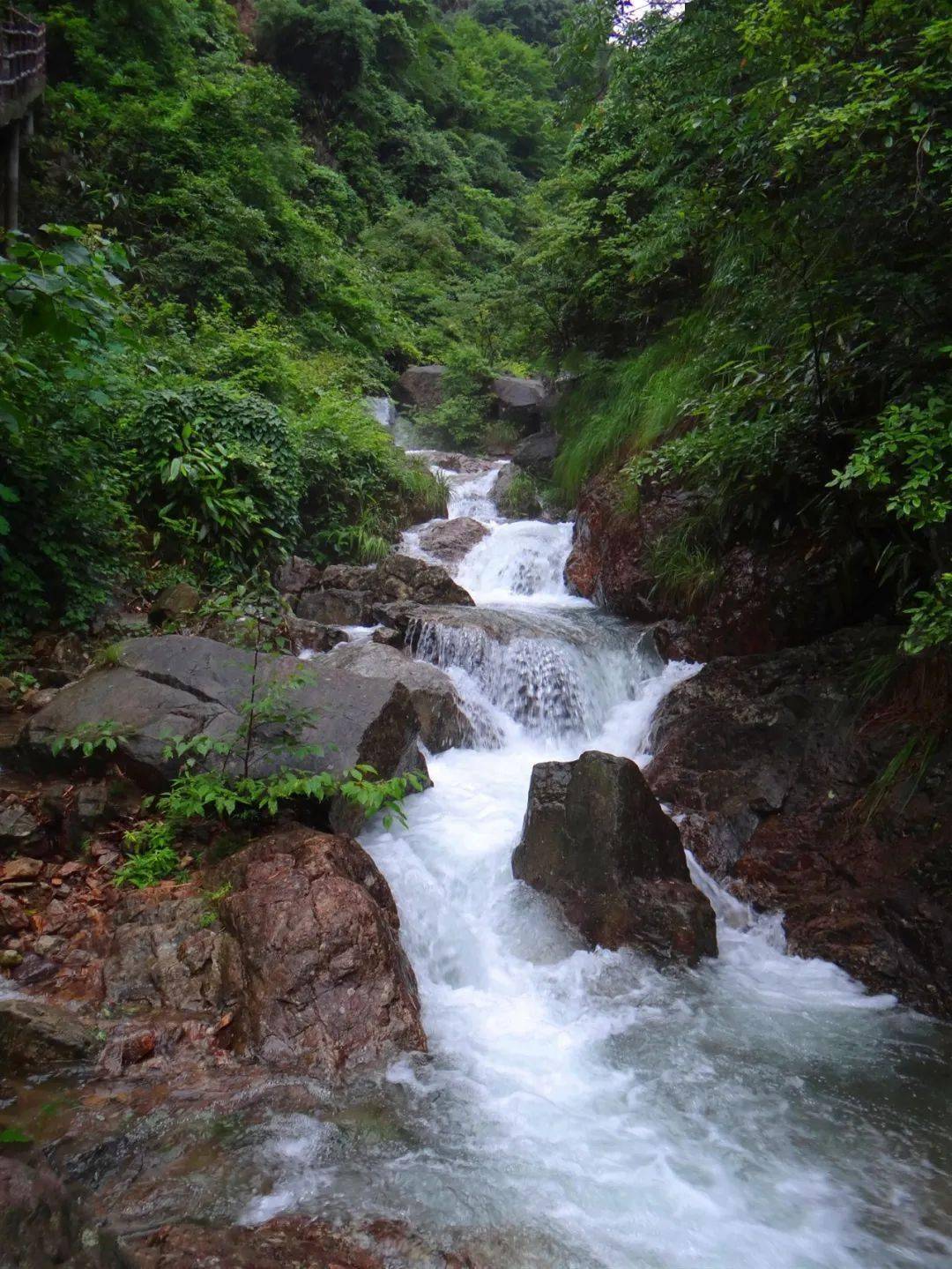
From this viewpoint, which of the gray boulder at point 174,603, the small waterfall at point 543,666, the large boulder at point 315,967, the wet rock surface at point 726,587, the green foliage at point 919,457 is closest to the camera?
the large boulder at point 315,967

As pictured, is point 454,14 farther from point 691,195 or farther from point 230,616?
point 230,616

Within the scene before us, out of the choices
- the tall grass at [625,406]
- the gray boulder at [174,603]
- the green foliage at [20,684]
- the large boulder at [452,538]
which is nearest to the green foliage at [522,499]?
the tall grass at [625,406]

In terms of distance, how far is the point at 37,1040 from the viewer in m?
3.11

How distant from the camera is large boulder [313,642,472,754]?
22.7 feet

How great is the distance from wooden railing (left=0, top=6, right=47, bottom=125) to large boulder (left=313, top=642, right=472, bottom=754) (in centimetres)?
856

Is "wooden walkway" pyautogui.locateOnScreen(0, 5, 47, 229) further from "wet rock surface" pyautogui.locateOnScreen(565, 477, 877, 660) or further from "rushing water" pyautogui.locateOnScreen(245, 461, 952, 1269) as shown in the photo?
"rushing water" pyautogui.locateOnScreen(245, 461, 952, 1269)

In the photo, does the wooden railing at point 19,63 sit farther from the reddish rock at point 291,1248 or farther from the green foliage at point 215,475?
the reddish rock at point 291,1248

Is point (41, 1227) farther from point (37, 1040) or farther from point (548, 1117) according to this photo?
point (548, 1117)

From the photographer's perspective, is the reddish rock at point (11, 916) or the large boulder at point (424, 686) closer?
the reddish rock at point (11, 916)

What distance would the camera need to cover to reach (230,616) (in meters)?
4.27

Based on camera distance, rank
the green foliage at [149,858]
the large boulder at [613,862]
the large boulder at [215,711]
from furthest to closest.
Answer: the large boulder at [613,862] < the large boulder at [215,711] < the green foliage at [149,858]

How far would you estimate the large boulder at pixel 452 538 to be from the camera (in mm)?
11758

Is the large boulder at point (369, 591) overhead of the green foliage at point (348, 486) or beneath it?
beneath

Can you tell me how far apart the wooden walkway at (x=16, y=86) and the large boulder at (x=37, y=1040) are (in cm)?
A: 1036
